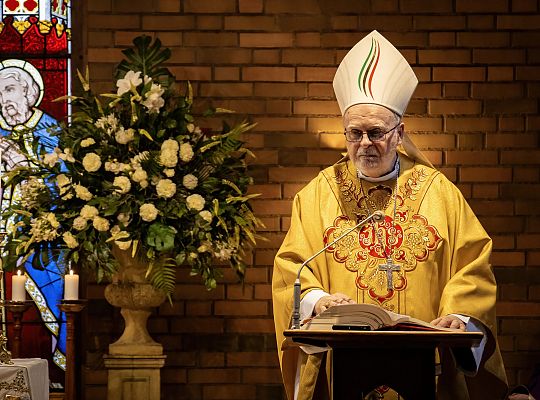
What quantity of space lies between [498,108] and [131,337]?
2.29 metres

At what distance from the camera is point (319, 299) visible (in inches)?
158

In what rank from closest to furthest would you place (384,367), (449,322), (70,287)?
1. (384,367)
2. (449,322)
3. (70,287)

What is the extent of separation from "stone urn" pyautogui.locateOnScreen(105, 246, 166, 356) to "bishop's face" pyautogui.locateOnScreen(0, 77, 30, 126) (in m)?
1.33

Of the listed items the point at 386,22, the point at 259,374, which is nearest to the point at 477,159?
the point at 386,22

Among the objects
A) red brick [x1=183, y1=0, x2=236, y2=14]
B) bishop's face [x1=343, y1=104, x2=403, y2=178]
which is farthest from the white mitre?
red brick [x1=183, y1=0, x2=236, y2=14]

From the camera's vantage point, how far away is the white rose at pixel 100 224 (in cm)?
506

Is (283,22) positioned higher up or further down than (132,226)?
higher up

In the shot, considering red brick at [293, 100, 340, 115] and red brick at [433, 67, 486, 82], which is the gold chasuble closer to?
red brick at [293, 100, 340, 115]

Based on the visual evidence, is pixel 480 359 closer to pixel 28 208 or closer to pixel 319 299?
pixel 319 299

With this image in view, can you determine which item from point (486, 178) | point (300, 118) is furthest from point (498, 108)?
point (300, 118)

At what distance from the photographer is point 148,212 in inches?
199

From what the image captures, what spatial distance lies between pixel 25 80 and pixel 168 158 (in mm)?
1555

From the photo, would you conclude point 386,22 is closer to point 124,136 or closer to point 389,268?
point 124,136

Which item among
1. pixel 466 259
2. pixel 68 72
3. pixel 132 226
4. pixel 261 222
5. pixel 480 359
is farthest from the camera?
pixel 68 72
